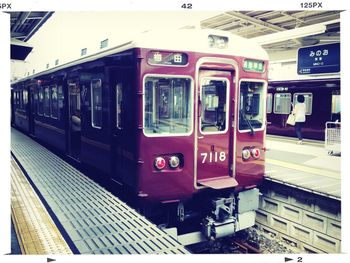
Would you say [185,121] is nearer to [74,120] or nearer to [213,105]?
[213,105]

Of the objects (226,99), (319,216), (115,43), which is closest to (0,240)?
(115,43)

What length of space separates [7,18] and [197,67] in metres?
2.03

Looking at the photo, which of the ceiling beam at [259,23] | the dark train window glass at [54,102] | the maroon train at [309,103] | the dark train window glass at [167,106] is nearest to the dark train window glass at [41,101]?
the dark train window glass at [54,102]

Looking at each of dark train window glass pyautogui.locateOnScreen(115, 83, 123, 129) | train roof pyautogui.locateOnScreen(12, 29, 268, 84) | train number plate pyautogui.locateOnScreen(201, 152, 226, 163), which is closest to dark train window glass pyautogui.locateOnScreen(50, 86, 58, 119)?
train roof pyautogui.locateOnScreen(12, 29, 268, 84)

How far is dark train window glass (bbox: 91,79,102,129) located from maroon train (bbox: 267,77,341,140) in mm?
5421

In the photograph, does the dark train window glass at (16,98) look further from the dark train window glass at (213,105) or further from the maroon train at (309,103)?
the dark train window glass at (213,105)

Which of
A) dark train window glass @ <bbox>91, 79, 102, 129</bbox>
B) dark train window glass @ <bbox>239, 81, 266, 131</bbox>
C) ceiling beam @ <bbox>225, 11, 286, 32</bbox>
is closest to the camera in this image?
dark train window glass @ <bbox>239, 81, 266, 131</bbox>

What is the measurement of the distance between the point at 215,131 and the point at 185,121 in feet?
1.59

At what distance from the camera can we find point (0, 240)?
297 cm

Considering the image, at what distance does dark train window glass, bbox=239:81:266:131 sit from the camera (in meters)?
4.23

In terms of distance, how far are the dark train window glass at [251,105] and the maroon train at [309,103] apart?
14.9 ft

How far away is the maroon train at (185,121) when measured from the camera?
3.58 metres

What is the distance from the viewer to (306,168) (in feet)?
19.5

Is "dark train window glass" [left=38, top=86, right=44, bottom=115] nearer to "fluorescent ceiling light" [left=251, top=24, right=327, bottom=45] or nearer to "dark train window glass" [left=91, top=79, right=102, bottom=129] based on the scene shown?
"dark train window glass" [left=91, top=79, right=102, bottom=129]
